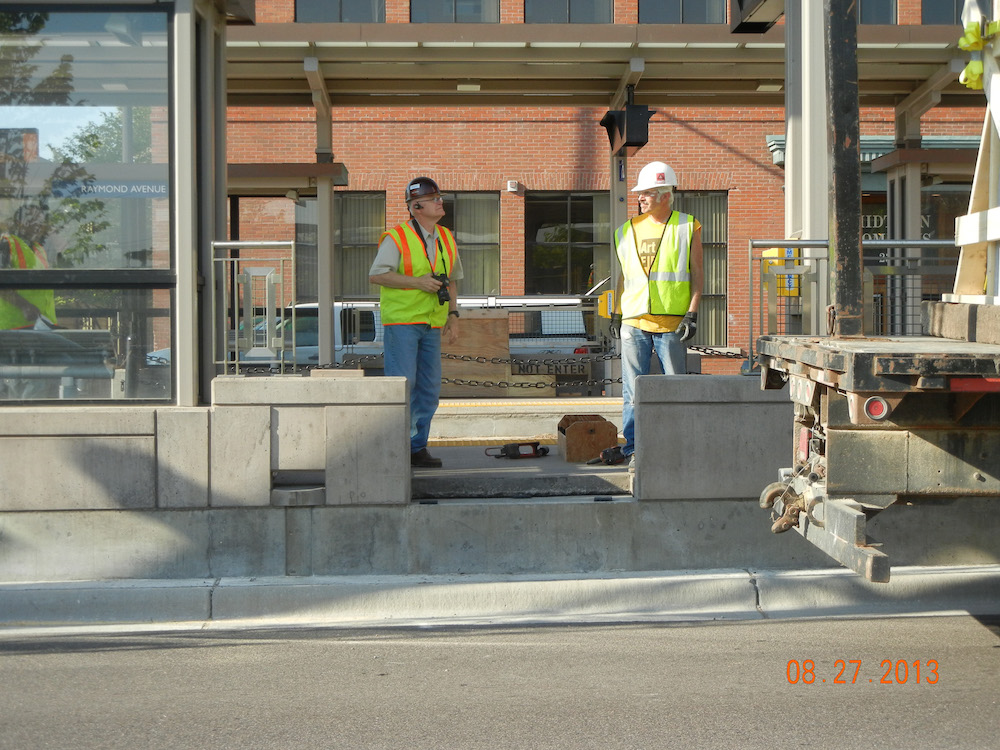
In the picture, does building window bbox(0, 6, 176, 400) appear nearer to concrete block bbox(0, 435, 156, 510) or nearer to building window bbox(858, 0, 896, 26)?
concrete block bbox(0, 435, 156, 510)

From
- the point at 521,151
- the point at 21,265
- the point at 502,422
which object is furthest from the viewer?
the point at 521,151

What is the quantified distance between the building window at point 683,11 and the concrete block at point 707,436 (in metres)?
15.2

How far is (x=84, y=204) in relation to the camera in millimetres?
7223

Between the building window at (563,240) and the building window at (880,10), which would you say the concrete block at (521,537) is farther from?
the building window at (880,10)

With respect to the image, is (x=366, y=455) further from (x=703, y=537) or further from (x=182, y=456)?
(x=703, y=537)

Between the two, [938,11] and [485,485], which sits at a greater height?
[938,11]

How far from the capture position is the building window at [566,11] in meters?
20.8

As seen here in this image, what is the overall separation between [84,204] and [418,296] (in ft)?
7.24

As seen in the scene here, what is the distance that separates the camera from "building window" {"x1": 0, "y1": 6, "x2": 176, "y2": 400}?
717 cm

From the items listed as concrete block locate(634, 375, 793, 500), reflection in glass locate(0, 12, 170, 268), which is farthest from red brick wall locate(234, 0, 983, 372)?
concrete block locate(634, 375, 793, 500)

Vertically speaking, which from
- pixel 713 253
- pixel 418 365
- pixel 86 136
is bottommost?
pixel 418 365

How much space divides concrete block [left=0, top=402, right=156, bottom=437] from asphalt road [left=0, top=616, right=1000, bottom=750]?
1.24 metres

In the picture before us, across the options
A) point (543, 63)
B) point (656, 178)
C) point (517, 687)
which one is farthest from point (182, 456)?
point (543, 63)

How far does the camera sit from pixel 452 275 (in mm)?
8086
